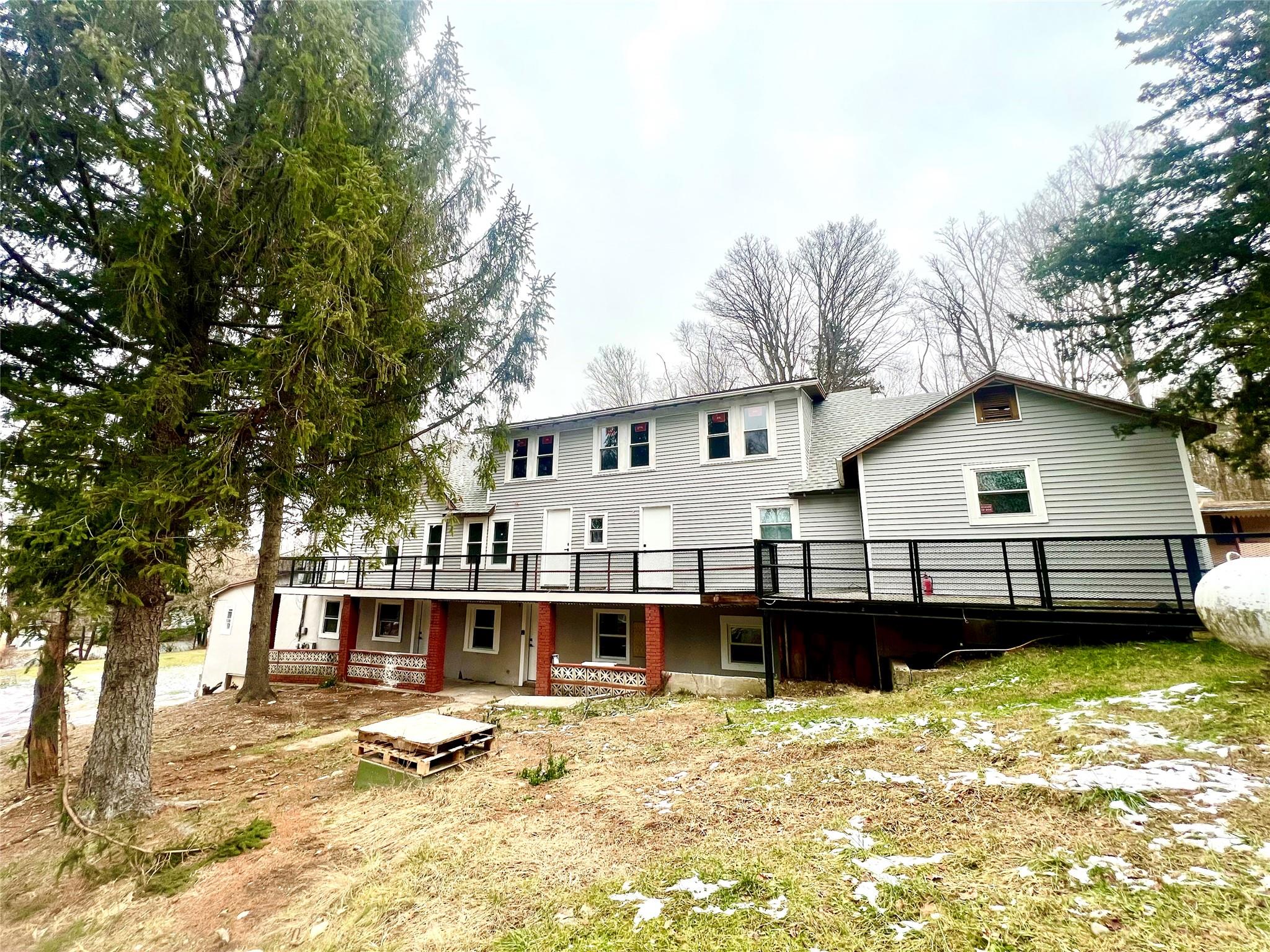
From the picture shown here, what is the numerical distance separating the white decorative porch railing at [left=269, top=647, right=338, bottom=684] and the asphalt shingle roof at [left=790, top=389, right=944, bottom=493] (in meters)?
15.5

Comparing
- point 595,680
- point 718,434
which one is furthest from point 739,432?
point 595,680

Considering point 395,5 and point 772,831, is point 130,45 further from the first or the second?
point 772,831

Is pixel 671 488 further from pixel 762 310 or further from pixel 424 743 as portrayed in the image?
pixel 762 310

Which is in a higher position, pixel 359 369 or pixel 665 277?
pixel 665 277

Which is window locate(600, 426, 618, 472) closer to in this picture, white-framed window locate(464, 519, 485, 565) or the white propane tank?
white-framed window locate(464, 519, 485, 565)

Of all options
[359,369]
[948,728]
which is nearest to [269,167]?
[359,369]

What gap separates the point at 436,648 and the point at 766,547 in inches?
380

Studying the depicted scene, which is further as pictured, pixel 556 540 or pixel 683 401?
pixel 556 540

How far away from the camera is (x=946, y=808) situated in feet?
13.0

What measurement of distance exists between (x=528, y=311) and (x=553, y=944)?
8.40 m

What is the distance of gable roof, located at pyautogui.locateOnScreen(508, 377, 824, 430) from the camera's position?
14000 mm

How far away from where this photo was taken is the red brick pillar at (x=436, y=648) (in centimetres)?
1456

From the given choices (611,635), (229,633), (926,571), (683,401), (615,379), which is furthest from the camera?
(615,379)

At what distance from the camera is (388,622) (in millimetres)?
18734
